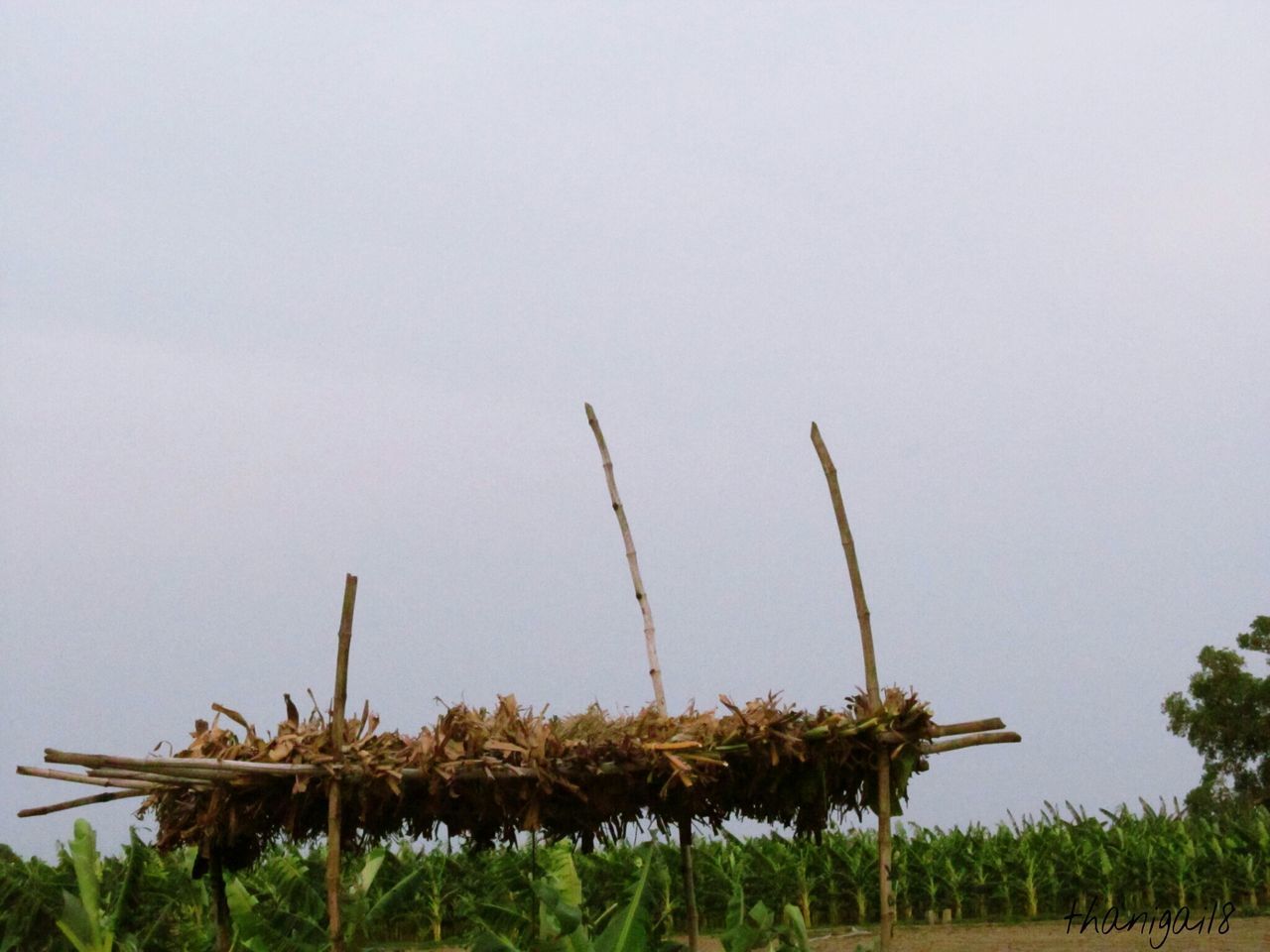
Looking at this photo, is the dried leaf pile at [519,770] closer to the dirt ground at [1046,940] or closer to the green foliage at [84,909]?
the green foliage at [84,909]

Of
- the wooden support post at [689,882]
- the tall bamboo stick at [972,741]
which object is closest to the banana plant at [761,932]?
the wooden support post at [689,882]

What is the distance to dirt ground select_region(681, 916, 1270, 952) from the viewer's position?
1028cm

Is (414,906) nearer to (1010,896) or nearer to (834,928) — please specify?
(834,928)

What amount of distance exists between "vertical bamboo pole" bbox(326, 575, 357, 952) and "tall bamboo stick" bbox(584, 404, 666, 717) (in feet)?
8.36

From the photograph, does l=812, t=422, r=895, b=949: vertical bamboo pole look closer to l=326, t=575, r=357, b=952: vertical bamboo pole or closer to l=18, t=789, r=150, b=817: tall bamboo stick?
l=326, t=575, r=357, b=952: vertical bamboo pole

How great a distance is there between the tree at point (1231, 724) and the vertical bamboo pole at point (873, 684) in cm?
1440

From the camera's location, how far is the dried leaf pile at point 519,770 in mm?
5402

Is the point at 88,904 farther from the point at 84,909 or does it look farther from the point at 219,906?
the point at 219,906

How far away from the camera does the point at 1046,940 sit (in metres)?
10.9

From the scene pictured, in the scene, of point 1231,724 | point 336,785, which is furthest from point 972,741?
point 1231,724

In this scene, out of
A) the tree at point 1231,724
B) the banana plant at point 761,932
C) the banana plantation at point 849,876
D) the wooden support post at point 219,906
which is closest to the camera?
the wooden support post at point 219,906

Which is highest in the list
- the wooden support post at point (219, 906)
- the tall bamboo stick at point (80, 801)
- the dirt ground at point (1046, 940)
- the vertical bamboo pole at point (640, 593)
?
the vertical bamboo pole at point (640, 593)

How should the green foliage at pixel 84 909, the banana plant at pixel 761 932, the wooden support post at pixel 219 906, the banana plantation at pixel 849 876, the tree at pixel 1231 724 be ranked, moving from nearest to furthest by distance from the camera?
the wooden support post at pixel 219 906 < the banana plant at pixel 761 932 < the green foliage at pixel 84 909 < the banana plantation at pixel 849 876 < the tree at pixel 1231 724

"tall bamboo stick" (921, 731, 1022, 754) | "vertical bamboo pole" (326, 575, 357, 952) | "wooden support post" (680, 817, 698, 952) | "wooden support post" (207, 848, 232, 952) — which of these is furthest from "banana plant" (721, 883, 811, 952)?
"wooden support post" (207, 848, 232, 952)
